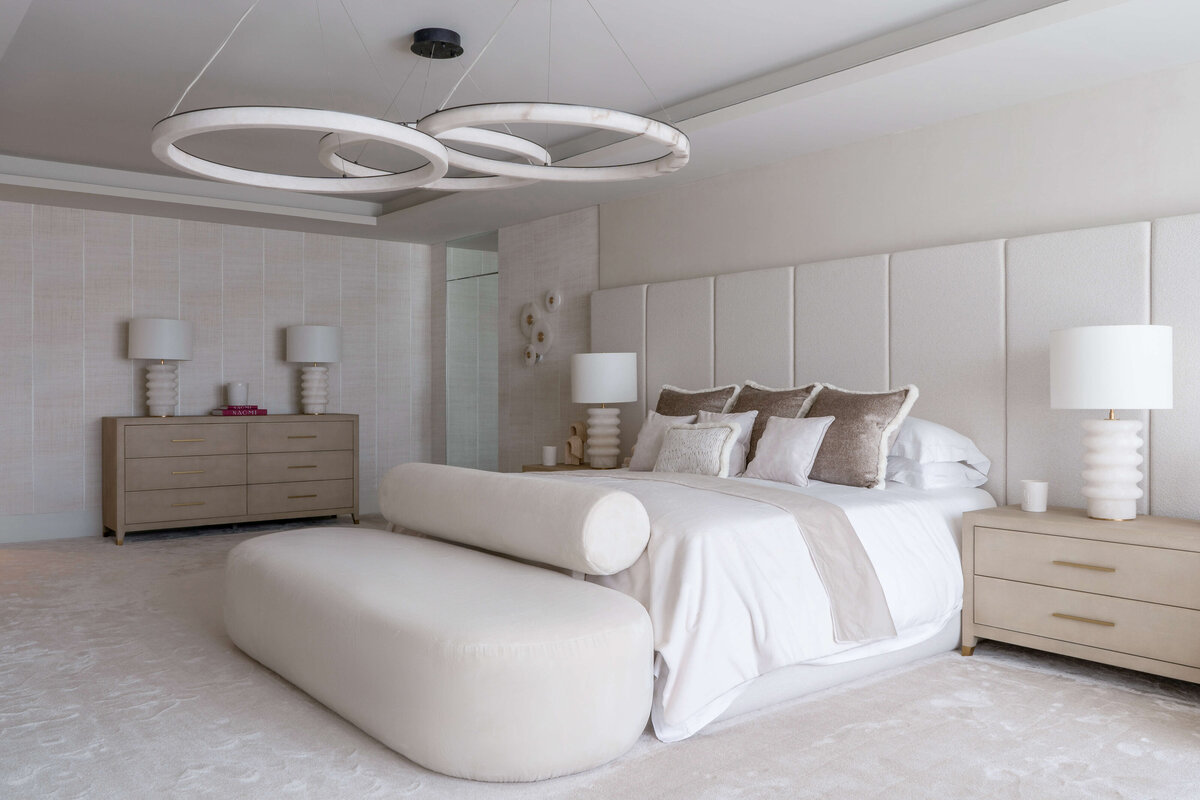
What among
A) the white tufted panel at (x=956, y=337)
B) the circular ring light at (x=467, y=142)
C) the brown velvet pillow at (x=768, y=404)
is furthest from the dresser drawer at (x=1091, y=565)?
the circular ring light at (x=467, y=142)

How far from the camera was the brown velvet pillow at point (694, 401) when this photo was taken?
14.8ft

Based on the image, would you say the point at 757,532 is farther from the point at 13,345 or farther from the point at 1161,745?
the point at 13,345

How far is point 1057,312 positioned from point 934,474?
78cm

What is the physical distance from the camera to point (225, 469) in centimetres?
619

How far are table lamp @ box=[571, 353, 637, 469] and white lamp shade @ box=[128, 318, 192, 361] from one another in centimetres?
284

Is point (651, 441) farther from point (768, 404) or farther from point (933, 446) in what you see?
point (933, 446)

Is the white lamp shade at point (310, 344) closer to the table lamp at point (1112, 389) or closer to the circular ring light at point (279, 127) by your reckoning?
the circular ring light at point (279, 127)

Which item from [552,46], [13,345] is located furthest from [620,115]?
[13,345]

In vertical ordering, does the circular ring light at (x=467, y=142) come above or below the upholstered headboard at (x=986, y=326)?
above

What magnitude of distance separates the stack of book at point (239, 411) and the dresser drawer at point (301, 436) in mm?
187

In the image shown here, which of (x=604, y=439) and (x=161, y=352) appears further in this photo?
(x=161, y=352)

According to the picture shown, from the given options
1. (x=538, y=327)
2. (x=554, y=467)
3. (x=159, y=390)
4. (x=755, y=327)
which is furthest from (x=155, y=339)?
(x=755, y=327)

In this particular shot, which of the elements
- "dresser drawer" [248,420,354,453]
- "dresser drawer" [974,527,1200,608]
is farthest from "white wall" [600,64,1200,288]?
"dresser drawer" [248,420,354,453]

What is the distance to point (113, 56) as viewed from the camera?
379 cm
